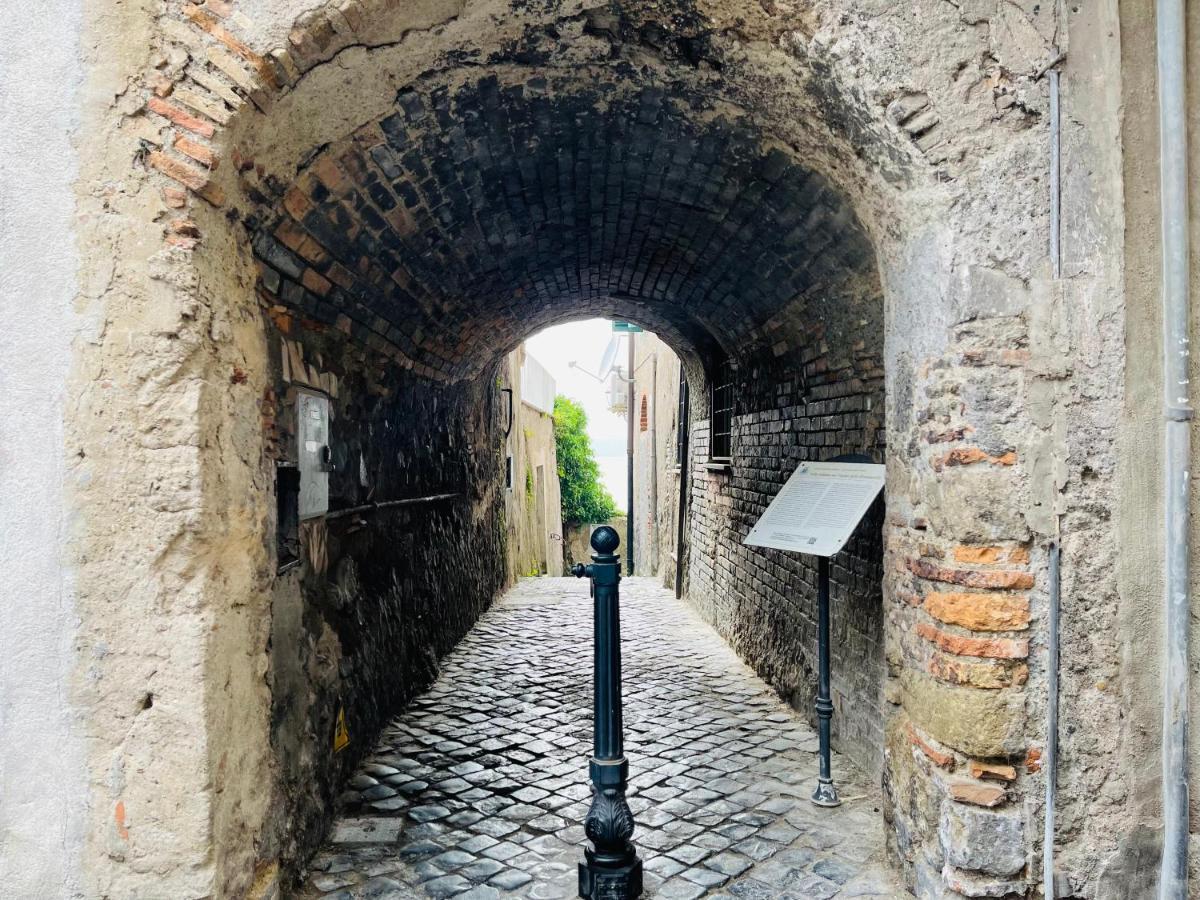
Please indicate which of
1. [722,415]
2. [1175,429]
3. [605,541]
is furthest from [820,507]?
[722,415]

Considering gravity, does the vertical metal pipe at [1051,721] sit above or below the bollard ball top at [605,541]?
below

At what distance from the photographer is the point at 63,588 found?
2465 mm

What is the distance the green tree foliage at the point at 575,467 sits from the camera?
22562 millimetres

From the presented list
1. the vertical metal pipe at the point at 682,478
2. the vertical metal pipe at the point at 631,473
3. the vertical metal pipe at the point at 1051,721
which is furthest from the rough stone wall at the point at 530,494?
the vertical metal pipe at the point at 1051,721

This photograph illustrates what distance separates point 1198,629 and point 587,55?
2.86 m

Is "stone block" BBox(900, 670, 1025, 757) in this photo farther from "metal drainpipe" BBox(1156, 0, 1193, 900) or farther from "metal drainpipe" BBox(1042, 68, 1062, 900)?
"metal drainpipe" BBox(1156, 0, 1193, 900)

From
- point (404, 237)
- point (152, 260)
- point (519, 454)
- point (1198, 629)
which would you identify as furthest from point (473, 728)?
point (519, 454)

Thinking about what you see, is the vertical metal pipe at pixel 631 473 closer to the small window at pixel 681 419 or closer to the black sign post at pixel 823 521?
the small window at pixel 681 419

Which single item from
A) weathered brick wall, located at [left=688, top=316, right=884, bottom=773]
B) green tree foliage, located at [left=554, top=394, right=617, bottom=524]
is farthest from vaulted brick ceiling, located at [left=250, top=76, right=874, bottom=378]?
green tree foliage, located at [left=554, top=394, right=617, bottom=524]

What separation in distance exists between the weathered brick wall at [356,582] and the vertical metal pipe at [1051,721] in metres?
2.58

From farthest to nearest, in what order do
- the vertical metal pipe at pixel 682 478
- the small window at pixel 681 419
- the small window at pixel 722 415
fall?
the small window at pixel 681 419
the vertical metal pipe at pixel 682 478
the small window at pixel 722 415

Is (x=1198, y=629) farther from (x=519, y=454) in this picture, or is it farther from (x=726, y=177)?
(x=519, y=454)

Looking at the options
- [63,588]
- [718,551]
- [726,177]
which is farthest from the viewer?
[718,551]

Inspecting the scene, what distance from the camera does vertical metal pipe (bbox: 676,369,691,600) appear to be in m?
9.98
